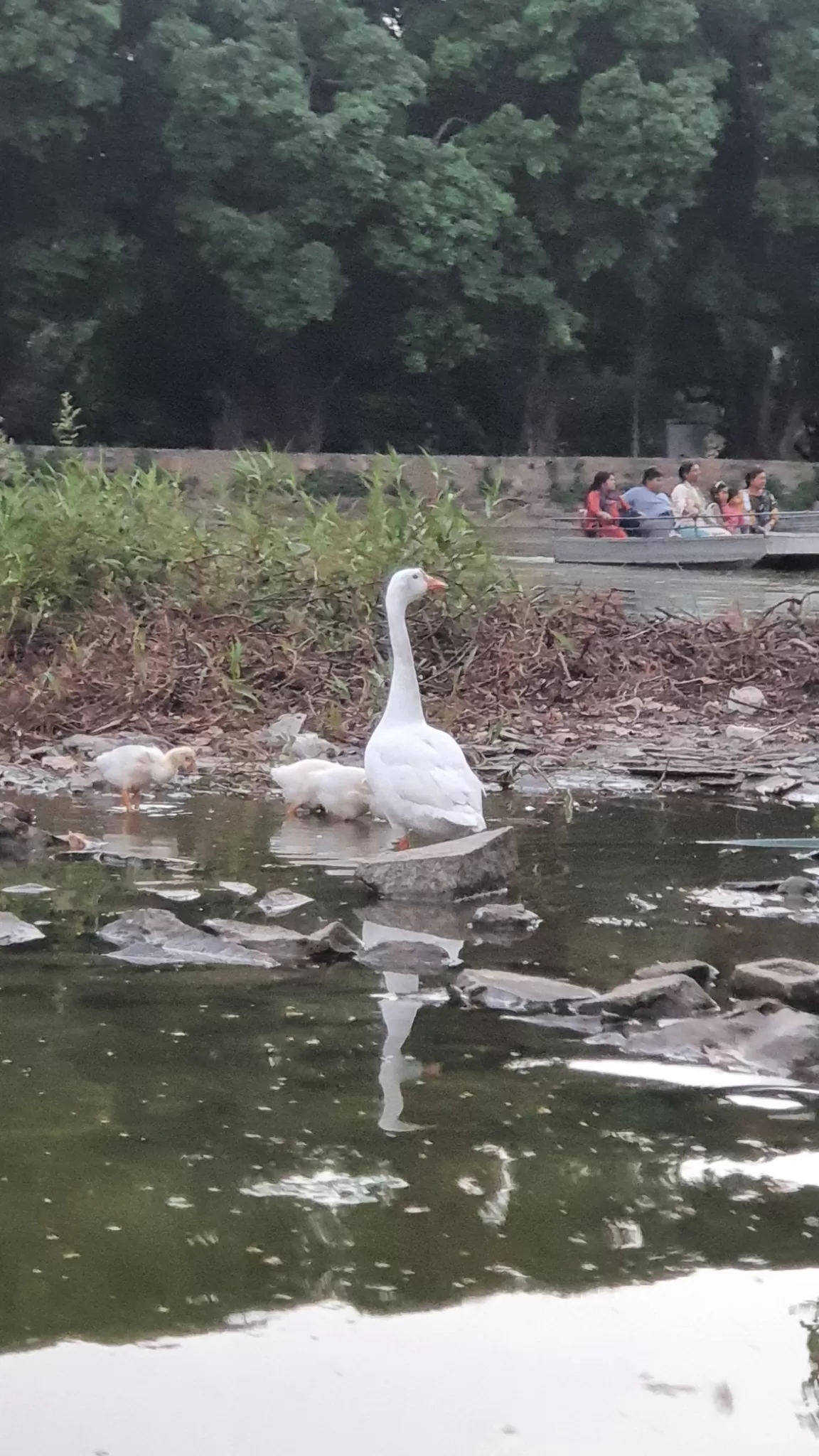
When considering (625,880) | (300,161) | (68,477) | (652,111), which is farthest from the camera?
(652,111)

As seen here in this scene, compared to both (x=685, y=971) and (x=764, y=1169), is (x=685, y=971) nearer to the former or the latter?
(x=685, y=971)

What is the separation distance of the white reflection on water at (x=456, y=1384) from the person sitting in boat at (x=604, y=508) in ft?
63.0

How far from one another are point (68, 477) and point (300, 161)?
25436 millimetres

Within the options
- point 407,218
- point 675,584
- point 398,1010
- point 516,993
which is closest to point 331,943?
point 398,1010

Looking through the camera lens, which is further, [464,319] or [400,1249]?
[464,319]

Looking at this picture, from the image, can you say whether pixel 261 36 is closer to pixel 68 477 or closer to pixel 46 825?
pixel 68 477

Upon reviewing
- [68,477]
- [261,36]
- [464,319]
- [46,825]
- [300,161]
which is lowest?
[46,825]

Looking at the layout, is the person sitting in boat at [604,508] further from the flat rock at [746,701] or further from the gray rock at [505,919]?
the gray rock at [505,919]

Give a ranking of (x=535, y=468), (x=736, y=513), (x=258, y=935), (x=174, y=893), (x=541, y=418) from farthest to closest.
Answer: (x=541, y=418) → (x=535, y=468) → (x=736, y=513) → (x=174, y=893) → (x=258, y=935)

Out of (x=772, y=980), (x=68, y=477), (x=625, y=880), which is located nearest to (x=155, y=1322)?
(x=772, y=980)

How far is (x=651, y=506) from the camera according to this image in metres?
23.2

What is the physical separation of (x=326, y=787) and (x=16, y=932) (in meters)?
2.59

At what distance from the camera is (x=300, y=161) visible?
34.9 m

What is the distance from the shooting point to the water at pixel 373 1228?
2316mm
